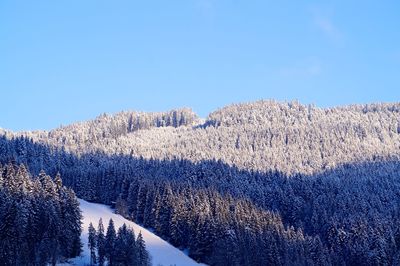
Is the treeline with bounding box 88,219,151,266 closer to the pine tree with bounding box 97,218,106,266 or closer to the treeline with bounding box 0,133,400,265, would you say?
the pine tree with bounding box 97,218,106,266

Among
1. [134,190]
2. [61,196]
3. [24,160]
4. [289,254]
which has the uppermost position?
→ [24,160]

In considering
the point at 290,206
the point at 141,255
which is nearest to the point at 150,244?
the point at 141,255

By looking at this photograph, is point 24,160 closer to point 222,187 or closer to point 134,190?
point 134,190

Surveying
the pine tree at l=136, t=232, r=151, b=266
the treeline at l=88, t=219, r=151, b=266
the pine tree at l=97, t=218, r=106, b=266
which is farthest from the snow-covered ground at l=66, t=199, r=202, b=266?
the pine tree at l=136, t=232, r=151, b=266

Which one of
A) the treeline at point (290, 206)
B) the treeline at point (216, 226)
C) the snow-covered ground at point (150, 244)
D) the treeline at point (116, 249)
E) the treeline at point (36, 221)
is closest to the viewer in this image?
the treeline at point (36, 221)

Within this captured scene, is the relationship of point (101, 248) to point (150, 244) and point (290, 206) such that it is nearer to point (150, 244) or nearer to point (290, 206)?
point (150, 244)

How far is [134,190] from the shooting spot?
6531 inches

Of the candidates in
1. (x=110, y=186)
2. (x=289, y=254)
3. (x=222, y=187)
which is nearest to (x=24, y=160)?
(x=110, y=186)

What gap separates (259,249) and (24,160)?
97.4 meters

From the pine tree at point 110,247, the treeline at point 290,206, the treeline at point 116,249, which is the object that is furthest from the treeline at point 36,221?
the treeline at point 290,206

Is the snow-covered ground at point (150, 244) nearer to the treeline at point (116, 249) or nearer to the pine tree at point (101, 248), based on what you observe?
the pine tree at point (101, 248)

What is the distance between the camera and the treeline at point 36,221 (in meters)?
89.8

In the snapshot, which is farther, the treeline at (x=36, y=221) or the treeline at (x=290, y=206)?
the treeline at (x=290, y=206)

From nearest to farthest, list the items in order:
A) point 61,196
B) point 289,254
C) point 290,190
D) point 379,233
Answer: point 61,196 < point 289,254 < point 379,233 < point 290,190
